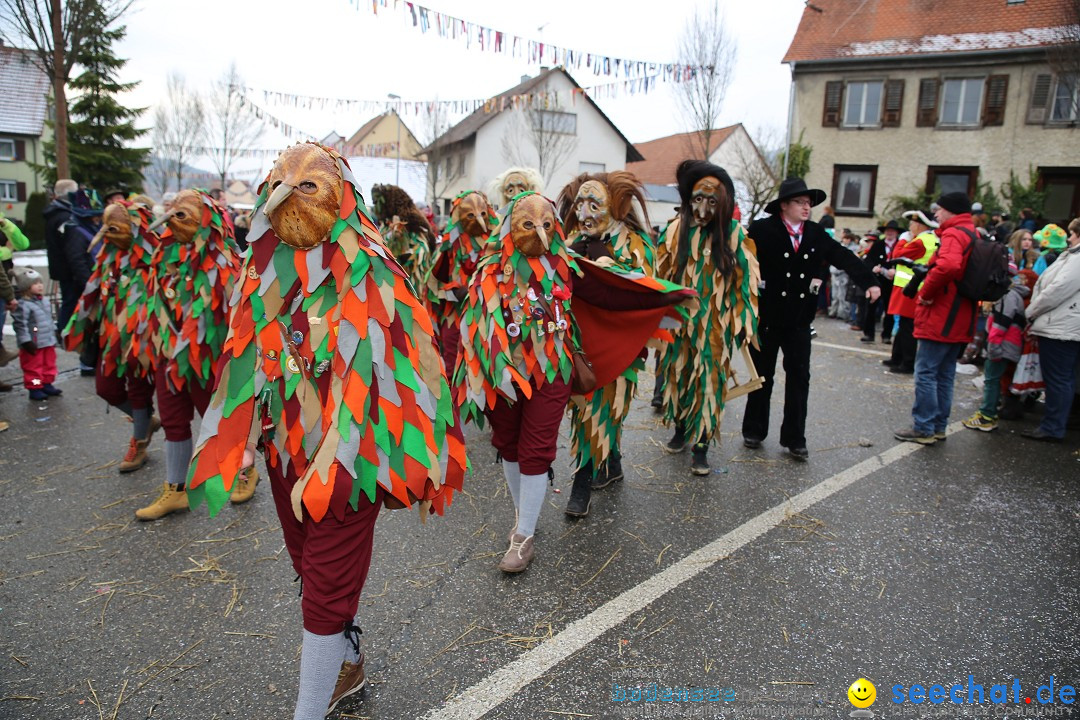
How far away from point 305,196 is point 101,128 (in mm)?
25381

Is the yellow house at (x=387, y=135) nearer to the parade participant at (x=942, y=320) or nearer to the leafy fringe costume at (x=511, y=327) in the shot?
the parade participant at (x=942, y=320)

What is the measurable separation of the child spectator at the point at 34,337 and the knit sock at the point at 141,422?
264cm

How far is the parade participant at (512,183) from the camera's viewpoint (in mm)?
5219

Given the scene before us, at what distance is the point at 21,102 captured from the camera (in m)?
32.8

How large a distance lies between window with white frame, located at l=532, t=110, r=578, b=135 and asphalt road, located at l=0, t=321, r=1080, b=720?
2574 cm

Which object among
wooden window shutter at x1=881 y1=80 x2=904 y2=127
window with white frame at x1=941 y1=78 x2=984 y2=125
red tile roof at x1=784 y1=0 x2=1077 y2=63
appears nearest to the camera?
red tile roof at x1=784 y1=0 x2=1077 y2=63

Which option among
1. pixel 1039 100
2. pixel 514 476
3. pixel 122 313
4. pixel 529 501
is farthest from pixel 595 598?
pixel 1039 100

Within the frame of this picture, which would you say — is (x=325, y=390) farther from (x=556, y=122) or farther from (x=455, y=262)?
(x=556, y=122)

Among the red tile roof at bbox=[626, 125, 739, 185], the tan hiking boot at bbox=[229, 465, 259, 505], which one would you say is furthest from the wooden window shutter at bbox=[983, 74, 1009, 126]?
the tan hiking boot at bbox=[229, 465, 259, 505]

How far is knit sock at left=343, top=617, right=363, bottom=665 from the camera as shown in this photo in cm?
232

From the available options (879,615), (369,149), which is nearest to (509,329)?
(879,615)

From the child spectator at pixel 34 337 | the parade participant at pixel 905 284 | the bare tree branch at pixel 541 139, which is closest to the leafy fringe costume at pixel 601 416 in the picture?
the parade participant at pixel 905 284

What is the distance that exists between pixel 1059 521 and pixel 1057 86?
22.6m

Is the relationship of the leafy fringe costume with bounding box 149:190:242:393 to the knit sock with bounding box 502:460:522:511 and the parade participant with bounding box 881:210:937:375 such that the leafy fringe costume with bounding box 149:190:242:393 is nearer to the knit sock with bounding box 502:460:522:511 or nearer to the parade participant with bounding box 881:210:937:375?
the knit sock with bounding box 502:460:522:511
